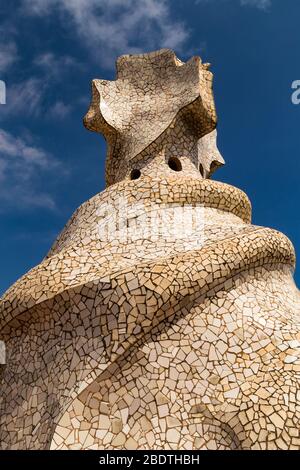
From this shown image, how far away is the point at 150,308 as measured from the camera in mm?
5066

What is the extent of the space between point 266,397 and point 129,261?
2.18 metres

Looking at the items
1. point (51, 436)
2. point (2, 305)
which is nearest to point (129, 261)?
point (2, 305)

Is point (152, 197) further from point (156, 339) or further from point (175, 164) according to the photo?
point (156, 339)

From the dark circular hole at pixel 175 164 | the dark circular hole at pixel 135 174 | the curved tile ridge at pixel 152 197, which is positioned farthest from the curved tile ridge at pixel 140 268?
the dark circular hole at pixel 175 164

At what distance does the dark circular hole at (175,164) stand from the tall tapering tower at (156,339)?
1.90m

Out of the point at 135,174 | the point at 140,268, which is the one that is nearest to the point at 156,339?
the point at 140,268

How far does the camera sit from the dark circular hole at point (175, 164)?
335 inches

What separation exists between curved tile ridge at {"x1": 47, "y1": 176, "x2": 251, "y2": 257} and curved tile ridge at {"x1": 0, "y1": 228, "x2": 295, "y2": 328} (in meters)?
0.95

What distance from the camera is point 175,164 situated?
28.2 ft

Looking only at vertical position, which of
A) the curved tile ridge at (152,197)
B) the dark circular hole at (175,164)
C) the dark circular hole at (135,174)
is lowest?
the curved tile ridge at (152,197)

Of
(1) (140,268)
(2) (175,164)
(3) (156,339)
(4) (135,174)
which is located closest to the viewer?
(3) (156,339)

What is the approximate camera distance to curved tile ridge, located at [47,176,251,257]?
22.4 feet

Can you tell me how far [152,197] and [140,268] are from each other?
1847 millimetres

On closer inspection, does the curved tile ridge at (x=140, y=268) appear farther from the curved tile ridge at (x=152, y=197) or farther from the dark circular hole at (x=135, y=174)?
the dark circular hole at (x=135, y=174)
